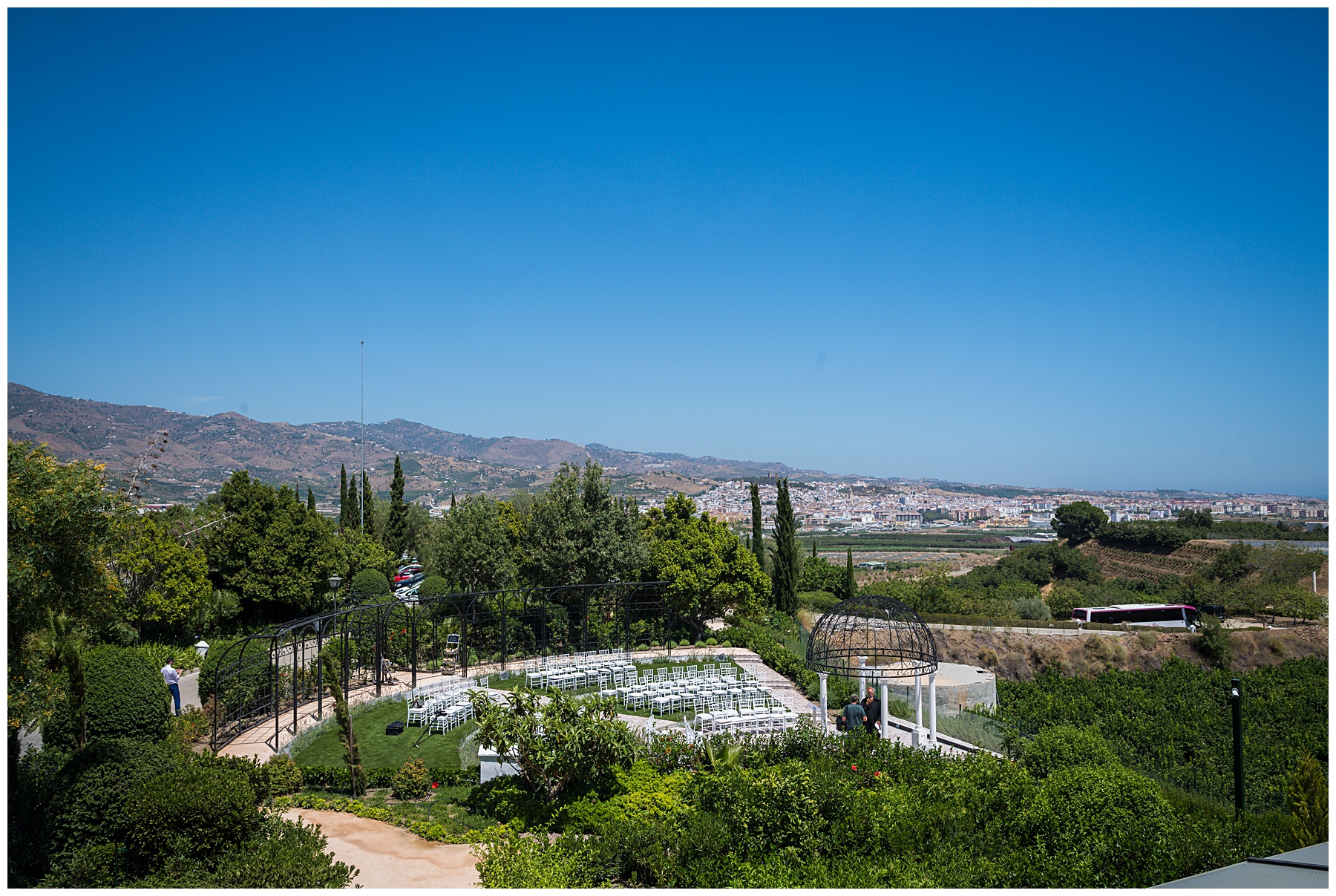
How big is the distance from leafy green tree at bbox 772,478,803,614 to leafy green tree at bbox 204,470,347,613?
60.5ft

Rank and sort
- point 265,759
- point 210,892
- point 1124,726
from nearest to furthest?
point 210,892 < point 265,759 < point 1124,726

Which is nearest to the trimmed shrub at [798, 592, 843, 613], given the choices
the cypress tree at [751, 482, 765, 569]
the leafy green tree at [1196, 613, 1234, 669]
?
the cypress tree at [751, 482, 765, 569]

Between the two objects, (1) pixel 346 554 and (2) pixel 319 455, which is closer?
(1) pixel 346 554

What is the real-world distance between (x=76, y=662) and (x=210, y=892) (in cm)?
430

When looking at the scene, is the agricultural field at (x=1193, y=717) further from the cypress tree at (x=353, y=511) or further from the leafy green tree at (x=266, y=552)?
the cypress tree at (x=353, y=511)

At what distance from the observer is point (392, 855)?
29.2 feet

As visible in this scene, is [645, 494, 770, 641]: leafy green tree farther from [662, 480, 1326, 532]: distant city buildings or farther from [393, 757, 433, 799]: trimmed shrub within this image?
[662, 480, 1326, 532]: distant city buildings

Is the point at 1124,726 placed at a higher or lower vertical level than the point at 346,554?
lower

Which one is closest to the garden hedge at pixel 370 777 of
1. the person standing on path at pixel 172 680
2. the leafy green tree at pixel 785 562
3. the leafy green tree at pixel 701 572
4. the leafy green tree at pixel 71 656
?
the leafy green tree at pixel 71 656

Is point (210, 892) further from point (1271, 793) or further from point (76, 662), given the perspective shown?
point (1271, 793)

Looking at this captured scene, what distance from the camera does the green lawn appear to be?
13.1 m

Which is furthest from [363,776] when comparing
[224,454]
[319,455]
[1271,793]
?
[319,455]

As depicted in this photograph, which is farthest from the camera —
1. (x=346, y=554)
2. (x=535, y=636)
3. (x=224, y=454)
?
(x=224, y=454)

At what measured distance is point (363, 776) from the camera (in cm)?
1155
